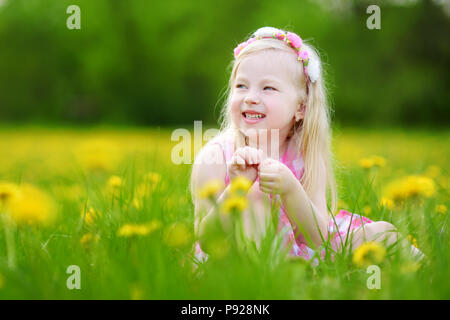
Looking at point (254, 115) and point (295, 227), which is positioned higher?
point (254, 115)

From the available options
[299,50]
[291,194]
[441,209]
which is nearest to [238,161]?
[291,194]

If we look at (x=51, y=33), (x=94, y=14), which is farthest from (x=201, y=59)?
(x=51, y=33)

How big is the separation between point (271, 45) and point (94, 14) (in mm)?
15795

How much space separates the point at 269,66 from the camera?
1.91 m

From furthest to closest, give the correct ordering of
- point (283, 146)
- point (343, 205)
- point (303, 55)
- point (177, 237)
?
point (343, 205)
point (283, 146)
point (303, 55)
point (177, 237)

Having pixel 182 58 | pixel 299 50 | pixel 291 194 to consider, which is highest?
pixel 182 58

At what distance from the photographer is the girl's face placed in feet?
6.08

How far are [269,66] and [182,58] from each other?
14.8m

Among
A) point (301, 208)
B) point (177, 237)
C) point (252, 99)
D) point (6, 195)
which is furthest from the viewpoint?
point (252, 99)

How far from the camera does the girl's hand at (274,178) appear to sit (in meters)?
1.61

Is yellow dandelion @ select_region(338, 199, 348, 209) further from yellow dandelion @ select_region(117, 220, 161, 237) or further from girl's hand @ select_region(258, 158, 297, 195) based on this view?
yellow dandelion @ select_region(117, 220, 161, 237)

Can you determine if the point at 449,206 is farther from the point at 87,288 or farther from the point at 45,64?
the point at 45,64

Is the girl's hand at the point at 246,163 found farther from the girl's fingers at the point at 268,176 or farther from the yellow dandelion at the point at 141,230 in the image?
the yellow dandelion at the point at 141,230

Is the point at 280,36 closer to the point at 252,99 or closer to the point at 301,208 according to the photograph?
the point at 252,99
